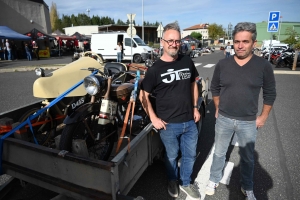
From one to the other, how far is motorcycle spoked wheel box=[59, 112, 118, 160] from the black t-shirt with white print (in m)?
0.77

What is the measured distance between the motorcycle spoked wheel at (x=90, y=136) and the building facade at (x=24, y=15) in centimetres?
2848

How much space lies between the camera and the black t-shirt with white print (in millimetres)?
2352

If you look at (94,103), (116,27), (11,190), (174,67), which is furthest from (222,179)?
(116,27)

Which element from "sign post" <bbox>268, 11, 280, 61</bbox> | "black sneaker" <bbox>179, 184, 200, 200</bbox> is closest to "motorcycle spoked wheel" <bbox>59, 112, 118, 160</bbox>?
"black sneaker" <bbox>179, 184, 200, 200</bbox>

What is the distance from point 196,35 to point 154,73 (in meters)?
69.4

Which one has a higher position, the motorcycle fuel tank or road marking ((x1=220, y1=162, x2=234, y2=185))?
the motorcycle fuel tank

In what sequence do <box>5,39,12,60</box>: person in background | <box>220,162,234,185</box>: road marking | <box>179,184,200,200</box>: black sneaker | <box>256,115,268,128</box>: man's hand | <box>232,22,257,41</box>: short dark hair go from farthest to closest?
<box>5,39,12,60</box>: person in background < <box>220,162,234,185</box>: road marking < <box>179,184,200,200</box>: black sneaker < <box>256,115,268,128</box>: man's hand < <box>232,22,257,41</box>: short dark hair

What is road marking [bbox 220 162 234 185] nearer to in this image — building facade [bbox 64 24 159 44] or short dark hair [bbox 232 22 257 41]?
short dark hair [bbox 232 22 257 41]

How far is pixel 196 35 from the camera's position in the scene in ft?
Answer: 221

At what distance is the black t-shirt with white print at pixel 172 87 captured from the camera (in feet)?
7.72

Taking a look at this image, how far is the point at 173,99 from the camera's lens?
239 cm

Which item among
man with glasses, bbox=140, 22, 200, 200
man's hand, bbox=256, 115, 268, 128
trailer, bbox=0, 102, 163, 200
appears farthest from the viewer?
man's hand, bbox=256, 115, 268, 128

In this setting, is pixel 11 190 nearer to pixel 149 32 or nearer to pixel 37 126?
pixel 37 126

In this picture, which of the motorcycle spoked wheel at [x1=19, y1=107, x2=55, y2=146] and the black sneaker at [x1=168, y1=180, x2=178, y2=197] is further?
the motorcycle spoked wheel at [x1=19, y1=107, x2=55, y2=146]
